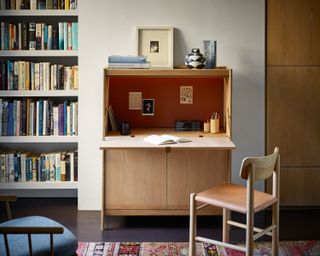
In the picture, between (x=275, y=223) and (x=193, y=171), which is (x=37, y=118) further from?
(x=275, y=223)

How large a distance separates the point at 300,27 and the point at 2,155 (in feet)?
8.91

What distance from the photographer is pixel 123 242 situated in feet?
11.6

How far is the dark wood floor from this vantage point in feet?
12.0

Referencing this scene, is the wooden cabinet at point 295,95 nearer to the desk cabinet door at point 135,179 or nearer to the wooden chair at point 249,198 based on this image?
the desk cabinet door at point 135,179

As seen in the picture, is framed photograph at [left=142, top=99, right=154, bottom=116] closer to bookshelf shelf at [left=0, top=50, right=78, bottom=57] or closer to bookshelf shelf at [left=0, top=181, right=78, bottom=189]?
bookshelf shelf at [left=0, top=50, right=78, bottom=57]

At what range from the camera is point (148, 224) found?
3908mm

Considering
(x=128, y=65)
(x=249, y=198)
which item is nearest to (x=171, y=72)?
(x=128, y=65)

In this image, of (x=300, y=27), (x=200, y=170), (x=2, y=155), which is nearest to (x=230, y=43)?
(x=300, y=27)

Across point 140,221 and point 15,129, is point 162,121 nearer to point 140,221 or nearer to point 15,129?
point 140,221

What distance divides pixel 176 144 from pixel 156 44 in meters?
0.96

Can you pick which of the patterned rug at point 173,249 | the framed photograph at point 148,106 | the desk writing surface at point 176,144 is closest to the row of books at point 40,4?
the framed photograph at point 148,106

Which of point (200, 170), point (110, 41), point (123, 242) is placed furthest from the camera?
point (110, 41)

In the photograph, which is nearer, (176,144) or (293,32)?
(176,144)

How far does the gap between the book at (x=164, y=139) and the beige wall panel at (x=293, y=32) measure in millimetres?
1102
